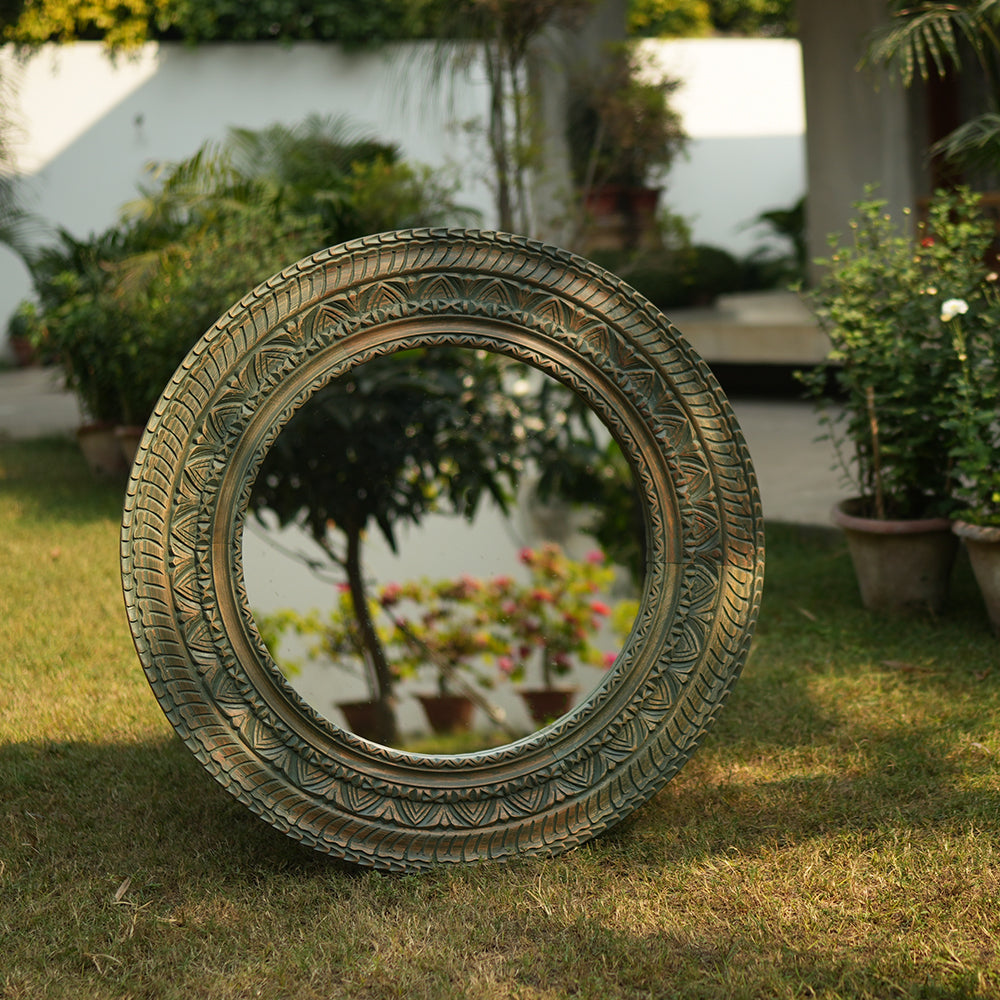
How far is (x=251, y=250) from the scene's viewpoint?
5297mm

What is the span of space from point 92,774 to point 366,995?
1.14 m

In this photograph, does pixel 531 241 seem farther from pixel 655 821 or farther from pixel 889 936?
pixel 889 936

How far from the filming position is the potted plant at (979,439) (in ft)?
10.5

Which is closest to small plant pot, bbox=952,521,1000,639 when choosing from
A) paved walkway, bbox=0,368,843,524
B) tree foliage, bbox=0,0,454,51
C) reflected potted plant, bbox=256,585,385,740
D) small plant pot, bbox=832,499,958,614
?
small plant pot, bbox=832,499,958,614

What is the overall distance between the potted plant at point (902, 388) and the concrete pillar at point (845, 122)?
4487 mm

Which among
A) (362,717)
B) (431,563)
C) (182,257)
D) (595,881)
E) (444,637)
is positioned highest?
(182,257)

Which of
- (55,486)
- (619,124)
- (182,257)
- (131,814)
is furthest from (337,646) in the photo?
(619,124)

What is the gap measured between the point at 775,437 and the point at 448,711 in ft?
16.1

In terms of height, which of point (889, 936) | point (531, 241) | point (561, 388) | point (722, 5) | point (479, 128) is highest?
point (722, 5)

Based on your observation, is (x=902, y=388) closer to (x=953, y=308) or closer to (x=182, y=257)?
(x=953, y=308)

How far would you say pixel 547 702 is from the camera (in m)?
2.29

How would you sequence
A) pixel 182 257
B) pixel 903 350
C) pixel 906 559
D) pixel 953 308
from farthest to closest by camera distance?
1. pixel 182 257
2. pixel 906 559
3. pixel 903 350
4. pixel 953 308

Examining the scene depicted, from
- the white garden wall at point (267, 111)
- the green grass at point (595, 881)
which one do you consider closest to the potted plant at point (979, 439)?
the green grass at point (595, 881)

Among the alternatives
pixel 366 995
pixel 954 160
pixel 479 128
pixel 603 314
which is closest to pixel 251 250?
pixel 479 128
